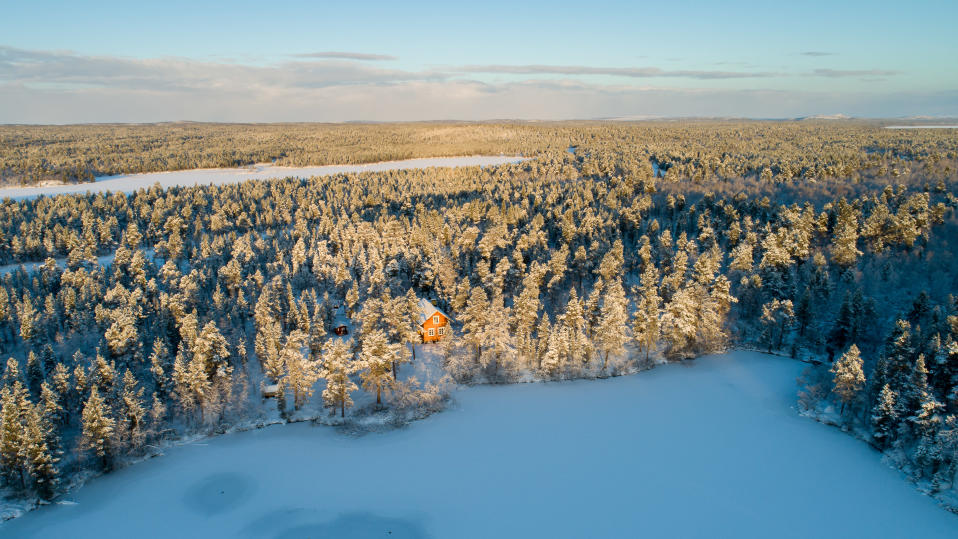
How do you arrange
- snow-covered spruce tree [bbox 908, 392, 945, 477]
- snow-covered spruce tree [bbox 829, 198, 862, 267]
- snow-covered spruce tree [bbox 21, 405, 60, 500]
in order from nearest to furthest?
snow-covered spruce tree [bbox 21, 405, 60, 500]
snow-covered spruce tree [bbox 908, 392, 945, 477]
snow-covered spruce tree [bbox 829, 198, 862, 267]

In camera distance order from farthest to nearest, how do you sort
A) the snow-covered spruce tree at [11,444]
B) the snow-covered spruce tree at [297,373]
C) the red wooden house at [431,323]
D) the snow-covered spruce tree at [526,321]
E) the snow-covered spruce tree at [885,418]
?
the red wooden house at [431,323], the snow-covered spruce tree at [526,321], the snow-covered spruce tree at [297,373], the snow-covered spruce tree at [885,418], the snow-covered spruce tree at [11,444]

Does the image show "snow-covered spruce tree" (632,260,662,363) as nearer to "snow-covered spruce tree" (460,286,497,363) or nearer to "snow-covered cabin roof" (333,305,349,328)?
"snow-covered spruce tree" (460,286,497,363)

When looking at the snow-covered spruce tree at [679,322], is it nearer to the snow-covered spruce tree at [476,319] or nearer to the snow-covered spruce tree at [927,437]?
the snow-covered spruce tree at [476,319]

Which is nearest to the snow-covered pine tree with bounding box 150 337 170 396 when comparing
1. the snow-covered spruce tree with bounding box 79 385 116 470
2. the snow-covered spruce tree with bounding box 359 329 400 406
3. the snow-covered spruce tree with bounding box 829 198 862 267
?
the snow-covered spruce tree with bounding box 79 385 116 470

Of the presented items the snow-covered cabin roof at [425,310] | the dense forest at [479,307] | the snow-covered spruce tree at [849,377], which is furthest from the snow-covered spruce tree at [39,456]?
the snow-covered spruce tree at [849,377]

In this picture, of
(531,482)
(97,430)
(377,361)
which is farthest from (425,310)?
(97,430)

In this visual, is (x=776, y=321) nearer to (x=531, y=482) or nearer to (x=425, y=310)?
(x=531, y=482)
